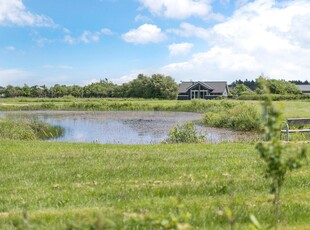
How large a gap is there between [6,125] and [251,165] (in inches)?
835

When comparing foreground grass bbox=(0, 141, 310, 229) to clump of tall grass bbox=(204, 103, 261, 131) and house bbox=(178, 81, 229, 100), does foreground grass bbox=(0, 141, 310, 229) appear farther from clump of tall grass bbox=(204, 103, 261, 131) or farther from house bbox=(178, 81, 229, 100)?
house bbox=(178, 81, 229, 100)

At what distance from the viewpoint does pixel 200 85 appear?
9362 cm

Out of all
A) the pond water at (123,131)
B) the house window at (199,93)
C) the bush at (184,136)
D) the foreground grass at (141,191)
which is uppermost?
the house window at (199,93)

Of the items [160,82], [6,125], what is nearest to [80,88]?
[160,82]

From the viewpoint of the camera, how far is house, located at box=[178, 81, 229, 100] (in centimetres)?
9375

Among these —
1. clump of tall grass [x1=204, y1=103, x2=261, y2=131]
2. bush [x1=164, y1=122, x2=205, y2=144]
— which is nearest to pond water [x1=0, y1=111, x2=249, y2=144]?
bush [x1=164, y1=122, x2=205, y2=144]

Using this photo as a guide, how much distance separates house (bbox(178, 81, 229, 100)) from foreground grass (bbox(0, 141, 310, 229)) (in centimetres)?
8367

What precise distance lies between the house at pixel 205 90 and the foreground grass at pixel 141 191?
275ft

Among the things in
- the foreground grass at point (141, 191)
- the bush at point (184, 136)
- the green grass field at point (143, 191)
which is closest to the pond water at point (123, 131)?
the bush at point (184, 136)

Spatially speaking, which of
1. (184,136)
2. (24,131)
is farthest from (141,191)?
(24,131)

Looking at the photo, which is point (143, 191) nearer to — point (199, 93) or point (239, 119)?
point (239, 119)

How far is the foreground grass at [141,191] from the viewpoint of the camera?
507 cm

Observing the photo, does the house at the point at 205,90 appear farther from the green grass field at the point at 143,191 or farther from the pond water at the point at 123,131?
the green grass field at the point at 143,191

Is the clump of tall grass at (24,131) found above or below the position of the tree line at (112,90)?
below
